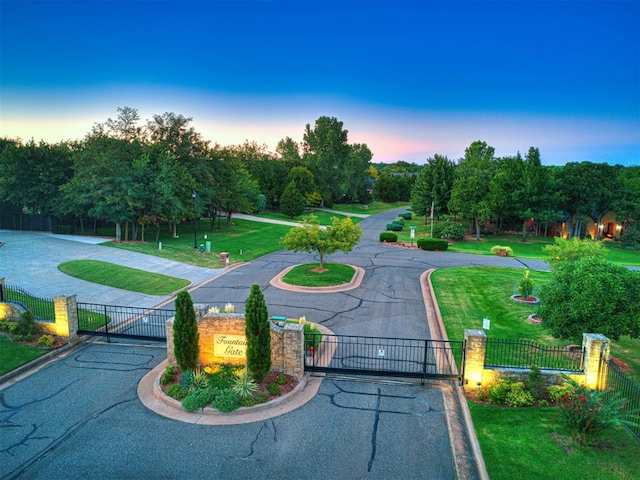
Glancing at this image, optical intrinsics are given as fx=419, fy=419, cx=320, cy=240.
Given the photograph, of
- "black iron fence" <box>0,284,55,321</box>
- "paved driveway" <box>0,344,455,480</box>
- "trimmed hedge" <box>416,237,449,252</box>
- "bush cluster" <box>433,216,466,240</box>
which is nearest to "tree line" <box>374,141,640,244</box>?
"bush cluster" <box>433,216,466,240</box>

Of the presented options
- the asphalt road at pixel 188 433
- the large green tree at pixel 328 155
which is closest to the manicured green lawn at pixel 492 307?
the asphalt road at pixel 188 433

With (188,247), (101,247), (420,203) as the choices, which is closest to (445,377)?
(188,247)

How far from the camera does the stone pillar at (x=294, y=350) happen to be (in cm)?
1304

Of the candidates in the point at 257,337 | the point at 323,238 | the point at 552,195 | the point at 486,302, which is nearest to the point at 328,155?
the point at 552,195

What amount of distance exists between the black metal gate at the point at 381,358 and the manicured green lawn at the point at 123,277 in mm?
12137

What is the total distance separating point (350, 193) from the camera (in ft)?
307

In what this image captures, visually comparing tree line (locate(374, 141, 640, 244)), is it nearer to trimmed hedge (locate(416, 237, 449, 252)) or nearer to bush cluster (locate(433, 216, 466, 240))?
bush cluster (locate(433, 216, 466, 240))

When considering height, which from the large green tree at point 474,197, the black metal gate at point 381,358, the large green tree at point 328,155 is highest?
the large green tree at point 328,155

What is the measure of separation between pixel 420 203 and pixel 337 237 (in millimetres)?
33971

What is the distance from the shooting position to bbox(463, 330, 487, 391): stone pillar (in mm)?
12352

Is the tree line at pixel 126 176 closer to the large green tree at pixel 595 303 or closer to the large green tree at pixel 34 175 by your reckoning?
the large green tree at pixel 34 175

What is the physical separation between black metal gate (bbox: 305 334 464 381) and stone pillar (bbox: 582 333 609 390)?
11.4 ft

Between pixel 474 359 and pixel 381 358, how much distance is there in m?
3.42

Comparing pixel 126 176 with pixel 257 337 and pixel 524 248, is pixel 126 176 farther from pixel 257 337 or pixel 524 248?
pixel 524 248
